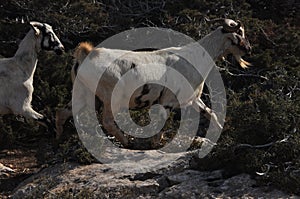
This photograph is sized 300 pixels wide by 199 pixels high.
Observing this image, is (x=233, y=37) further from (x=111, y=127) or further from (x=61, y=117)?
(x=61, y=117)

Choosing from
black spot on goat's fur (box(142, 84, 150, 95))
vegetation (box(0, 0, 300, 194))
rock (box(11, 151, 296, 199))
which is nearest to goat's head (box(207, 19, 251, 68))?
vegetation (box(0, 0, 300, 194))

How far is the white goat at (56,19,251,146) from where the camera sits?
334 inches

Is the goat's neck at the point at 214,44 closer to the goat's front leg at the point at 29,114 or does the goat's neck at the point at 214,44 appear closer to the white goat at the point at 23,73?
the white goat at the point at 23,73

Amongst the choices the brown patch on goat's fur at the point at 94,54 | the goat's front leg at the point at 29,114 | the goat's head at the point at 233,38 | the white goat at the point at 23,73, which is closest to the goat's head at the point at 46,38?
the white goat at the point at 23,73

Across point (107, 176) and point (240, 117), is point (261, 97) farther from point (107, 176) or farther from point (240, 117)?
point (107, 176)

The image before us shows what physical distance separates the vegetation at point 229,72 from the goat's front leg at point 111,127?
494mm

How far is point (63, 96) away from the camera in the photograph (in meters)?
10.5

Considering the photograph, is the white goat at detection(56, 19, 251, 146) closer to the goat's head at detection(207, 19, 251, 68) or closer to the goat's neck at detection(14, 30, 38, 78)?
the goat's head at detection(207, 19, 251, 68)

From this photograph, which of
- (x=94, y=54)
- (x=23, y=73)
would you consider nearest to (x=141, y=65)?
(x=94, y=54)

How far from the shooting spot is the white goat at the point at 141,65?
8.48 meters

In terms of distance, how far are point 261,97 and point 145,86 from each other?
178cm

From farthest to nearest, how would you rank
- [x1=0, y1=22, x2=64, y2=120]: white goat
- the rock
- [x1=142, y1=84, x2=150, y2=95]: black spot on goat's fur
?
[x1=0, y1=22, x2=64, y2=120]: white goat, [x1=142, y1=84, x2=150, y2=95]: black spot on goat's fur, the rock

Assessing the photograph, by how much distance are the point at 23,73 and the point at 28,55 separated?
1.06 feet

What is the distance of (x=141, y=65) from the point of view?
8.77m
